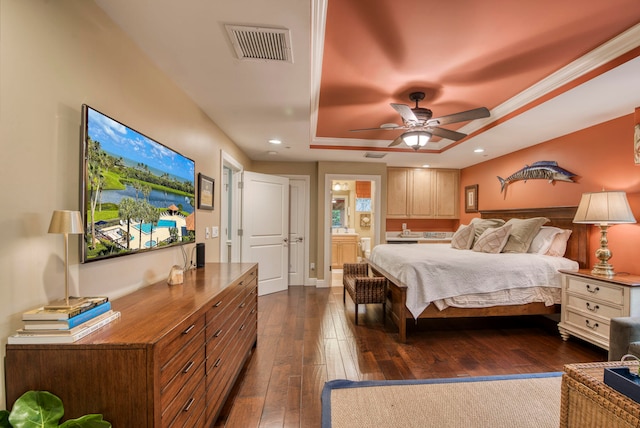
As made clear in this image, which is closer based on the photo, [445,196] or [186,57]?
[186,57]

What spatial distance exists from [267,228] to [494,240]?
331 centimetres

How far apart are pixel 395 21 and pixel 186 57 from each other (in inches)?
54.1

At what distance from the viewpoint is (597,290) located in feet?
8.55

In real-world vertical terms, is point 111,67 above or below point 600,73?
below

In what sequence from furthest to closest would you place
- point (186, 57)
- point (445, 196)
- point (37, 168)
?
1. point (445, 196)
2. point (186, 57)
3. point (37, 168)

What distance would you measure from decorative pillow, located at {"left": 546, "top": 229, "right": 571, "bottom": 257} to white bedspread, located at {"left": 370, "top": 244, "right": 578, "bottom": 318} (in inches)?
8.2

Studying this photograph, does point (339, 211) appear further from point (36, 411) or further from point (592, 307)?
point (36, 411)

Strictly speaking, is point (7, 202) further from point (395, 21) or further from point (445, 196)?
point (445, 196)

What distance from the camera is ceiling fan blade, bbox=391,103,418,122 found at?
222cm

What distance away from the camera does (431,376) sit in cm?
225

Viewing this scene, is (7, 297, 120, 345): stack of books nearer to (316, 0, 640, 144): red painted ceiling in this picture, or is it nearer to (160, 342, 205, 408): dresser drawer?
(160, 342, 205, 408): dresser drawer

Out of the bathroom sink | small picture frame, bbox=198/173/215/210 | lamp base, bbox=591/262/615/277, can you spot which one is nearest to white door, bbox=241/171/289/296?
small picture frame, bbox=198/173/215/210

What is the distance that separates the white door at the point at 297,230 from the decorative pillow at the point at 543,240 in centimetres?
344

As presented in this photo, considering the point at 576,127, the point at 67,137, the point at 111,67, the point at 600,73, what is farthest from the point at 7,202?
the point at 576,127
